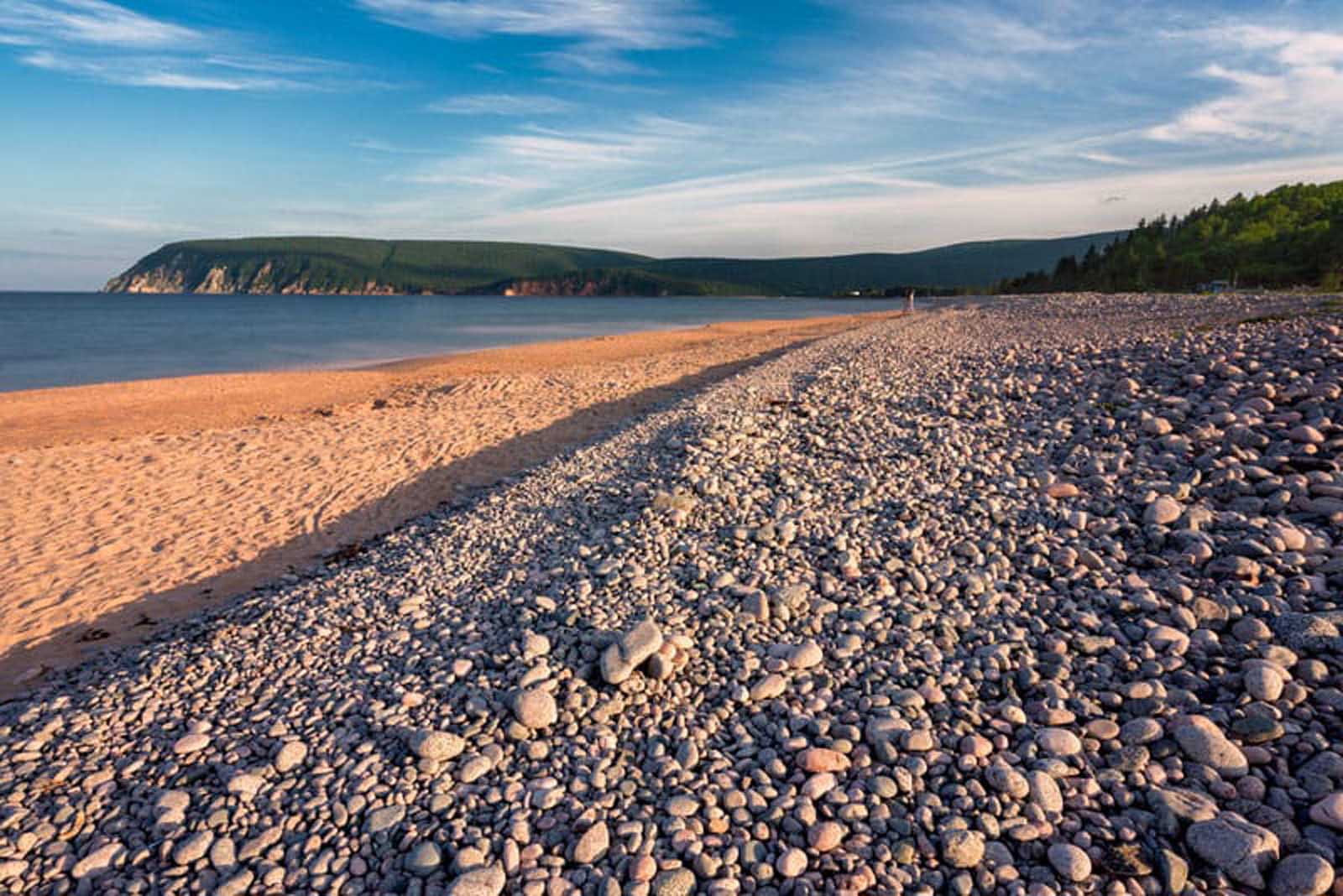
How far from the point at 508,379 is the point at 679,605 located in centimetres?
1738

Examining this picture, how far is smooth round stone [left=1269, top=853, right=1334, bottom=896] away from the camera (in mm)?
2773

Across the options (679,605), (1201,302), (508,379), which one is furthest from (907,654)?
(1201,302)

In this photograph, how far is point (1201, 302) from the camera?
85.9 ft

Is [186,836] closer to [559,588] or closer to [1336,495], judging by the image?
[559,588]

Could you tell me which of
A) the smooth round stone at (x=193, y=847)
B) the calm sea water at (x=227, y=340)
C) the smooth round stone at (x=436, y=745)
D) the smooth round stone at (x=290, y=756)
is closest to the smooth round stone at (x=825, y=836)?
the smooth round stone at (x=436, y=745)

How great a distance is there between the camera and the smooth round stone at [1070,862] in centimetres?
298

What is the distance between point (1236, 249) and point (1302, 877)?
62655 millimetres

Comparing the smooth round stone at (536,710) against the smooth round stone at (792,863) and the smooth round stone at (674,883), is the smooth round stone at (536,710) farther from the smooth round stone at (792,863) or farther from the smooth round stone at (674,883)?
Answer: the smooth round stone at (792,863)

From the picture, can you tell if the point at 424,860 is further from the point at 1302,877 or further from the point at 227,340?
the point at 227,340

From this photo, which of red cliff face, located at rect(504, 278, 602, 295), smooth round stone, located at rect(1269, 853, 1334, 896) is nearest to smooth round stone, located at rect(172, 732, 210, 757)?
smooth round stone, located at rect(1269, 853, 1334, 896)

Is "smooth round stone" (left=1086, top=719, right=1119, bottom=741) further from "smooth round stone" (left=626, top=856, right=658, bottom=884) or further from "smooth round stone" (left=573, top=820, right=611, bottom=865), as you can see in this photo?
"smooth round stone" (left=573, top=820, right=611, bottom=865)

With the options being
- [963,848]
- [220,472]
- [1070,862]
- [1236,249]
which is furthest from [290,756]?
[1236,249]

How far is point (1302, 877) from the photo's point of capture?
2803 millimetres

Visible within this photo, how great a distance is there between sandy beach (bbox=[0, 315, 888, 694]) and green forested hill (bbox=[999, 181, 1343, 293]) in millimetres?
38603
